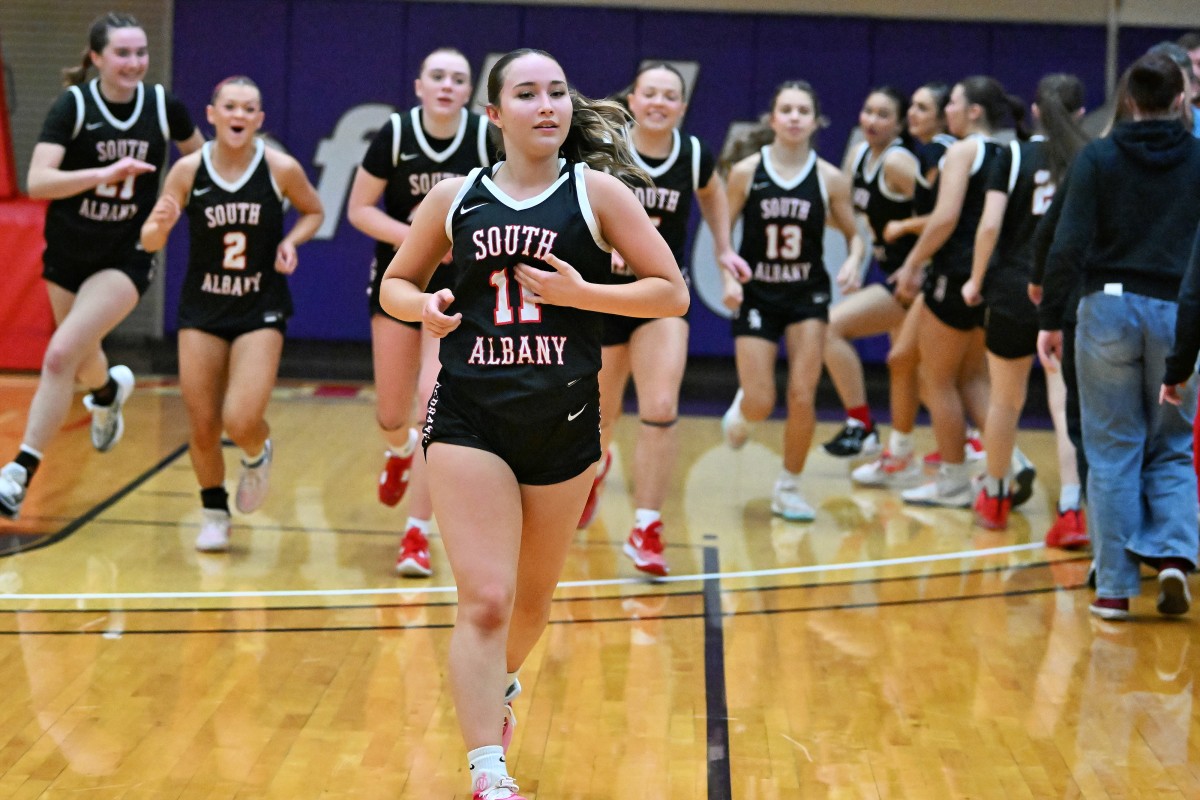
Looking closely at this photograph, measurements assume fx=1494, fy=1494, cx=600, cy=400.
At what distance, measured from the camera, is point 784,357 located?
39.6 feet

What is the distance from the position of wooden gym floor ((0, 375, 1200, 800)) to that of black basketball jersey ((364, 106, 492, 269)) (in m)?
1.53

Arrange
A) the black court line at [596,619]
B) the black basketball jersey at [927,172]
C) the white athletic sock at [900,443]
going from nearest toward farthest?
the black court line at [596,619] < the black basketball jersey at [927,172] < the white athletic sock at [900,443]

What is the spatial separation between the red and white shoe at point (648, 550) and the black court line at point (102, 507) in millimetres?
2373

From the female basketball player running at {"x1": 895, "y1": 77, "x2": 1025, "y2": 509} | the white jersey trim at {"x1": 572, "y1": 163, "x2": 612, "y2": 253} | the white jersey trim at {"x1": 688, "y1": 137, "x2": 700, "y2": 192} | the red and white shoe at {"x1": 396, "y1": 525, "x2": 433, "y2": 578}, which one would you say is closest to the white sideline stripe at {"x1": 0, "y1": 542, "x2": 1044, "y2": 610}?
the red and white shoe at {"x1": 396, "y1": 525, "x2": 433, "y2": 578}

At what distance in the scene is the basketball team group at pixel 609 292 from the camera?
3363mm

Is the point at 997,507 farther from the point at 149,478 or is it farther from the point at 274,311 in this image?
the point at 149,478

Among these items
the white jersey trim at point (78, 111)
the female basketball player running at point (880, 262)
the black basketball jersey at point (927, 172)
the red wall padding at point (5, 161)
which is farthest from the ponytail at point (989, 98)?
the red wall padding at point (5, 161)

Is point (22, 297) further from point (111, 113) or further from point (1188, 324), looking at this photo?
point (1188, 324)

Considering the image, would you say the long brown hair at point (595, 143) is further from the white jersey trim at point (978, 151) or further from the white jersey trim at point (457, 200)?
the white jersey trim at point (978, 151)

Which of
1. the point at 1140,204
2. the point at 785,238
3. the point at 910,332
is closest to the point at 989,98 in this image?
the point at 785,238

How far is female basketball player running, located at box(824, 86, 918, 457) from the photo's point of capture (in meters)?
8.08

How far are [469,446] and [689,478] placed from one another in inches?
188

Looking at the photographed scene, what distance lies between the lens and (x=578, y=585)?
5.77 m

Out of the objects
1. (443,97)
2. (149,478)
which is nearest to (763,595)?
(443,97)
